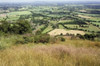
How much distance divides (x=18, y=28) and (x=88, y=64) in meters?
19.5

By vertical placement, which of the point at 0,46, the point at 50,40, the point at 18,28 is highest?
the point at 0,46

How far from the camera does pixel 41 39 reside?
28.6 ft

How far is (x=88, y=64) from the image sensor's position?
8.07 feet

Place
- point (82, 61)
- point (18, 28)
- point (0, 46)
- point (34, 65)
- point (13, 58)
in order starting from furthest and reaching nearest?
point (18, 28)
point (0, 46)
point (13, 58)
point (82, 61)
point (34, 65)

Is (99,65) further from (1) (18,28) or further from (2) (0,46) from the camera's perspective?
(1) (18,28)

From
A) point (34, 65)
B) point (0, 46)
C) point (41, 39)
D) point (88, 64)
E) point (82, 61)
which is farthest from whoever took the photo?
point (41, 39)

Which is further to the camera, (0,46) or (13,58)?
(0,46)

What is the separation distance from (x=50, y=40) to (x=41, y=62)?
645 centimetres

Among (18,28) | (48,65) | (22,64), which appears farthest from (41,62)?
(18,28)

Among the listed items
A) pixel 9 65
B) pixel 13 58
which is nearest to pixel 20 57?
pixel 13 58

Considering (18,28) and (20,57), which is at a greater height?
(20,57)

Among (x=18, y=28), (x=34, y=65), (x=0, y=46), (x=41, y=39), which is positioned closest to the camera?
(x=34, y=65)

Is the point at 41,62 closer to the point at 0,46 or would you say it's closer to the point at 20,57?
the point at 20,57

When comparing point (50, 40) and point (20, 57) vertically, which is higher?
point (20, 57)
